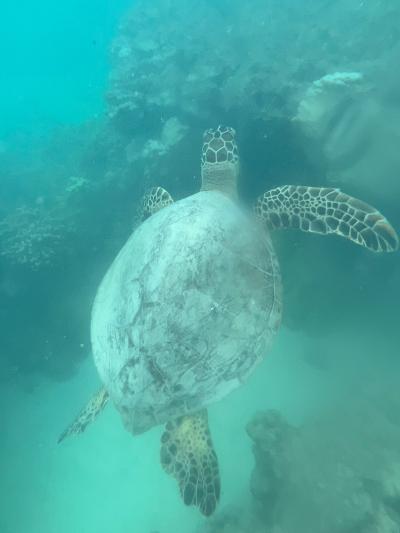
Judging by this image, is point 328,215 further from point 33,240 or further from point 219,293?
point 33,240

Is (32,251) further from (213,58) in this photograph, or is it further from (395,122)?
(395,122)

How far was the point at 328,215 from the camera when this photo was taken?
4.66 meters

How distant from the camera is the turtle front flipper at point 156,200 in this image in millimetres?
6078

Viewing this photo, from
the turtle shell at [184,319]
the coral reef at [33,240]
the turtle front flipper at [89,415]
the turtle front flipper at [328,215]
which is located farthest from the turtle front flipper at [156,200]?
the coral reef at [33,240]

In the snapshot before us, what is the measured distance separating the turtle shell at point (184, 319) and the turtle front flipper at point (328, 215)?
119cm

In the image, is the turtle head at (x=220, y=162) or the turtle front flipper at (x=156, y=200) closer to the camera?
the turtle head at (x=220, y=162)

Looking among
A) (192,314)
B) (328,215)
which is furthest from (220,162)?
(192,314)

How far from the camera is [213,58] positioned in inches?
391

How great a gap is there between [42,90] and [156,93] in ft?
84.6

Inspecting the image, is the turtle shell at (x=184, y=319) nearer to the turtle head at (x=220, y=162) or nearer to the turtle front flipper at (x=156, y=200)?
the turtle head at (x=220, y=162)

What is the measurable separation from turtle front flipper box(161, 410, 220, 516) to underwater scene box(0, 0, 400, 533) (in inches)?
0.9

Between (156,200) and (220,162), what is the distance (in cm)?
133

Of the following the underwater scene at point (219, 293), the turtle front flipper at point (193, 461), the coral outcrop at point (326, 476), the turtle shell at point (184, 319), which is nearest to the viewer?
the turtle shell at point (184, 319)

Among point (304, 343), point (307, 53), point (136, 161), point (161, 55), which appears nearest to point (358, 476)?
point (304, 343)
